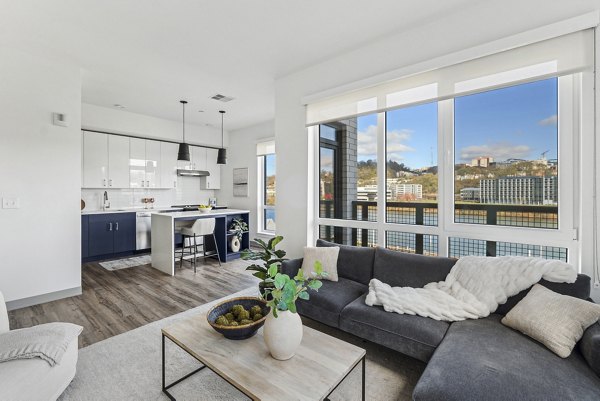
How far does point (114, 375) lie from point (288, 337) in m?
1.44

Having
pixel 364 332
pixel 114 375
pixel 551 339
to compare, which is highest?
pixel 551 339

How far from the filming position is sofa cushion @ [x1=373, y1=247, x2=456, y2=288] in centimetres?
230

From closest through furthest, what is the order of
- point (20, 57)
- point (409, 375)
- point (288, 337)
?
1. point (288, 337)
2. point (409, 375)
3. point (20, 57)

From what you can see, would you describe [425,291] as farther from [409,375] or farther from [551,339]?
[551,339]

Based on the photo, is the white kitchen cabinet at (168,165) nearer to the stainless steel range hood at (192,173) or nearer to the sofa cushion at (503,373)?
the stainless steel range hood at (192,173)

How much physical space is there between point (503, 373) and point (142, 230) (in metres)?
5.85

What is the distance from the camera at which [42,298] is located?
3.15m

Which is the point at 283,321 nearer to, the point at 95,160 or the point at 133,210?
the point at 133,210

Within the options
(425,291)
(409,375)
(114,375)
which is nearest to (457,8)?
(425,291)

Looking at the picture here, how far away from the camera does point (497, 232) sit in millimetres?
2336

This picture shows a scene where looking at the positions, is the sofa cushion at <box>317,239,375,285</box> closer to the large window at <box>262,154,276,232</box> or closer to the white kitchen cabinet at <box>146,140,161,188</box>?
the large window at <box>262,154,276,232</box>

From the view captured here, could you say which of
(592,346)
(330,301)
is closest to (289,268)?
(330,301)

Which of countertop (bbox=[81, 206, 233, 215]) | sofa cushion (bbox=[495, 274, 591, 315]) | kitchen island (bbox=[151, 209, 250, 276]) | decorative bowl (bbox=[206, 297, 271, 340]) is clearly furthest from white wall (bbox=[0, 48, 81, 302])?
sofa cushion (bbox=[495, 274, 591, 315])

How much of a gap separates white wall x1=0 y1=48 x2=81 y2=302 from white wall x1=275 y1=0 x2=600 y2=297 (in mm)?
2553
